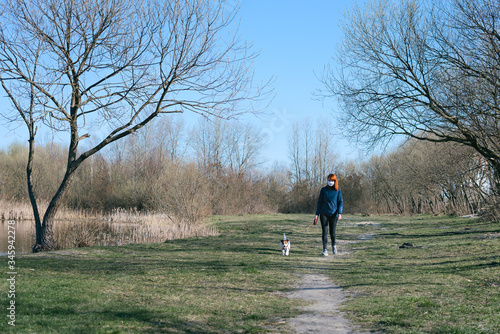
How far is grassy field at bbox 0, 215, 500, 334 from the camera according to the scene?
5.50 m

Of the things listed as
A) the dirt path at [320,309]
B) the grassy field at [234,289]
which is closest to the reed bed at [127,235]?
the grassy field at [234,289]

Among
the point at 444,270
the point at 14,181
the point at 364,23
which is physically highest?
the point at 364,23

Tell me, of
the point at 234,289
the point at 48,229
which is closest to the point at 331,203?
the point at 234,289

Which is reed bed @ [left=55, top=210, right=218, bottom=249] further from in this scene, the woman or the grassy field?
the woman

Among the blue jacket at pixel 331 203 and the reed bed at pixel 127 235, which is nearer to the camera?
the blue jacket at pixel 331 203

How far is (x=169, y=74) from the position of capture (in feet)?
41.4

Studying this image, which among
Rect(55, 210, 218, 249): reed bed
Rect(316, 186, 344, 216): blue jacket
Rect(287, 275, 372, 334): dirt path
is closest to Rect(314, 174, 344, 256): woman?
Rect(316, 186, 344, 216): blue jacket

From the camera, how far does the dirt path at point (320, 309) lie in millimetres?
5570

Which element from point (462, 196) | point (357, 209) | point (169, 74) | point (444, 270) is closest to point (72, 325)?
point (444, 270)

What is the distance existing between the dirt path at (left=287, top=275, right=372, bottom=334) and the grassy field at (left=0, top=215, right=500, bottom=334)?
0.20m

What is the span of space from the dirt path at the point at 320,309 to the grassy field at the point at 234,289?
0.67ft

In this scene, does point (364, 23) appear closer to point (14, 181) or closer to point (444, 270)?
point (444, 270)

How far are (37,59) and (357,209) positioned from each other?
40.1 m

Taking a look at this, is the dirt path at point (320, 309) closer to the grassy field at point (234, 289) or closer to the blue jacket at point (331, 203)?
the grassy field at point (234, 289)
